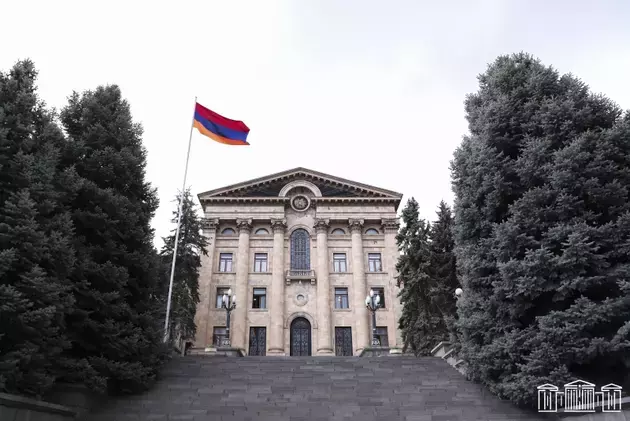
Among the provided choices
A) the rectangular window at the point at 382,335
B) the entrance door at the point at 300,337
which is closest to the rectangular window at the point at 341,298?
the entrance door at the point at 300,337

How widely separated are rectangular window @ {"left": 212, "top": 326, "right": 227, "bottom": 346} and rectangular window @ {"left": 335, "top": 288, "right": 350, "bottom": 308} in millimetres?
7592

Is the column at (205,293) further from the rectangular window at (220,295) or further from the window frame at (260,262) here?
the window frame at (260,262)

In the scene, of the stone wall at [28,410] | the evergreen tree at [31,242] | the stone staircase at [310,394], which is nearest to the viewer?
the stone wall at [28,410]

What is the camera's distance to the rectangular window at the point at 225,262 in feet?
106

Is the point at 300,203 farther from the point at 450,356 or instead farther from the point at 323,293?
the point at 450,356

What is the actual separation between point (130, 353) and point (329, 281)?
66.5 feet

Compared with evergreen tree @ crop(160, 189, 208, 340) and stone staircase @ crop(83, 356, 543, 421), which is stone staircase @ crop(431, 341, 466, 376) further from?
evergreen tree @ crop(160, 189, 208, 340)

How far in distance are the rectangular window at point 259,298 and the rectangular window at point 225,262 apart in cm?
256

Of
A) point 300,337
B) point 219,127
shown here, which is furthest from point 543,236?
point 300,337

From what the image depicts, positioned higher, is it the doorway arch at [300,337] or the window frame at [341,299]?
the window frame at [341,299]

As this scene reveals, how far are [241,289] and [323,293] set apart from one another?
5.46 m

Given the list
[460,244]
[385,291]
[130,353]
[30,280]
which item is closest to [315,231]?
[385,291]

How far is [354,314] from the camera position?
101ft

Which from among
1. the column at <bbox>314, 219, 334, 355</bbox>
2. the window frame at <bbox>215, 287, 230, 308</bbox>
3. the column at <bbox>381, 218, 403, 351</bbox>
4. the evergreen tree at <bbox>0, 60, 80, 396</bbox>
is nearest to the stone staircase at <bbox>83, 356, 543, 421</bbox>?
the evergreen tree at <bbox>0, 60, 80, 396</bbox>
